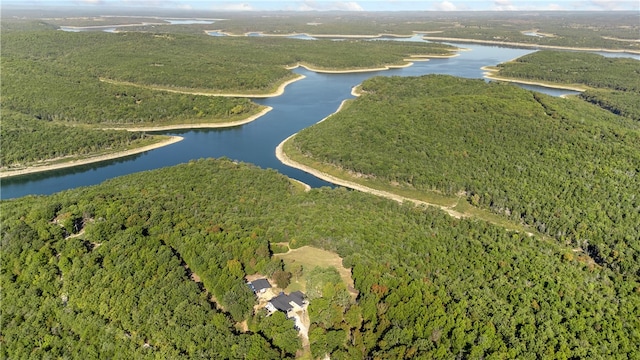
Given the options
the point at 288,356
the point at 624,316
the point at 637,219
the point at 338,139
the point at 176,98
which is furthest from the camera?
the point at 176,98

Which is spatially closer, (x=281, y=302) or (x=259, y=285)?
(x=281, y=302)

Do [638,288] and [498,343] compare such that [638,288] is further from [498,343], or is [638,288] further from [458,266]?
[498,343]

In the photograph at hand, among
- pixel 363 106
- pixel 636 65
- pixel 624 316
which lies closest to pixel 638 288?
pixel 624 316

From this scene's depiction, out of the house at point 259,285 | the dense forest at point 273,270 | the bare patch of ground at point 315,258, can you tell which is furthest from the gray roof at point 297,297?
the bare patch of ground at point 315,258

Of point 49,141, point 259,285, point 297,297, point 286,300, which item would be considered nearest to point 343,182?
point 259,285

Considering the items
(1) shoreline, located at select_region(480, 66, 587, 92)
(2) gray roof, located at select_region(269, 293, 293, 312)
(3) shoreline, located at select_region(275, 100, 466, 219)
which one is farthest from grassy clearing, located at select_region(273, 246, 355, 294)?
(1) shoreline, located at select_region(480, 66, 587, 92)

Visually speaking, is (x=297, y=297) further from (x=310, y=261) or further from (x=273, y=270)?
(x=310, y=261)

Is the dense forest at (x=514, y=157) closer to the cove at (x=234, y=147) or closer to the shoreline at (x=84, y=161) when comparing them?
the cove at (x=234, y=147)
